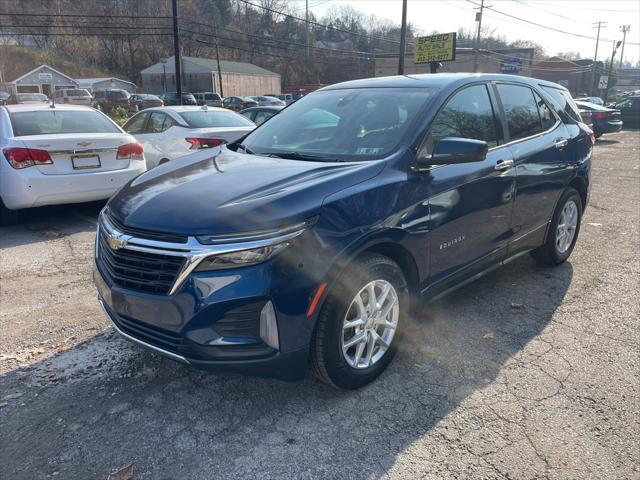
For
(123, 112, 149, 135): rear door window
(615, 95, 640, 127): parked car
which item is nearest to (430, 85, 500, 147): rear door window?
(123, 112, 149, 135): rear door window

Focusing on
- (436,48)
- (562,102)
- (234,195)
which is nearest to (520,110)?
(562,102)

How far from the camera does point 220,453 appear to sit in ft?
8.01

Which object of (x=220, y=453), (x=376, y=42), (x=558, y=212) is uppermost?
(x=376, y=42)

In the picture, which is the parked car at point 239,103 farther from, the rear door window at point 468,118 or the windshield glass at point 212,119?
the rear door window at point 468,118

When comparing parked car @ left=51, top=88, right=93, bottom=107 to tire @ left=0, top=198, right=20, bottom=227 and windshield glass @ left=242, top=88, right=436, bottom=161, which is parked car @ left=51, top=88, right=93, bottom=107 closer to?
tire @ left=0, top=198, right=20, bottom=227

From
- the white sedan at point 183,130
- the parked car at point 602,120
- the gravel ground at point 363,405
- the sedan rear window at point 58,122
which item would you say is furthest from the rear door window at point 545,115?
the parked car at point 602,120

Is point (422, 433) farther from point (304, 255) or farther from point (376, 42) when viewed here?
point (376, 42)

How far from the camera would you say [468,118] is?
12.0 feet

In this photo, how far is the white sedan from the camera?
7699 millimetres

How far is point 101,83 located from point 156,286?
7447 cm

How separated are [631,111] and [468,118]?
27.0 metres

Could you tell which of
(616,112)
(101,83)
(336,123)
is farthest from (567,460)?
(101,83)

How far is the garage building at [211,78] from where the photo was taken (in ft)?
210

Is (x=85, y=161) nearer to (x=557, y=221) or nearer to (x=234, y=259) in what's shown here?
(x=234, y=259)
